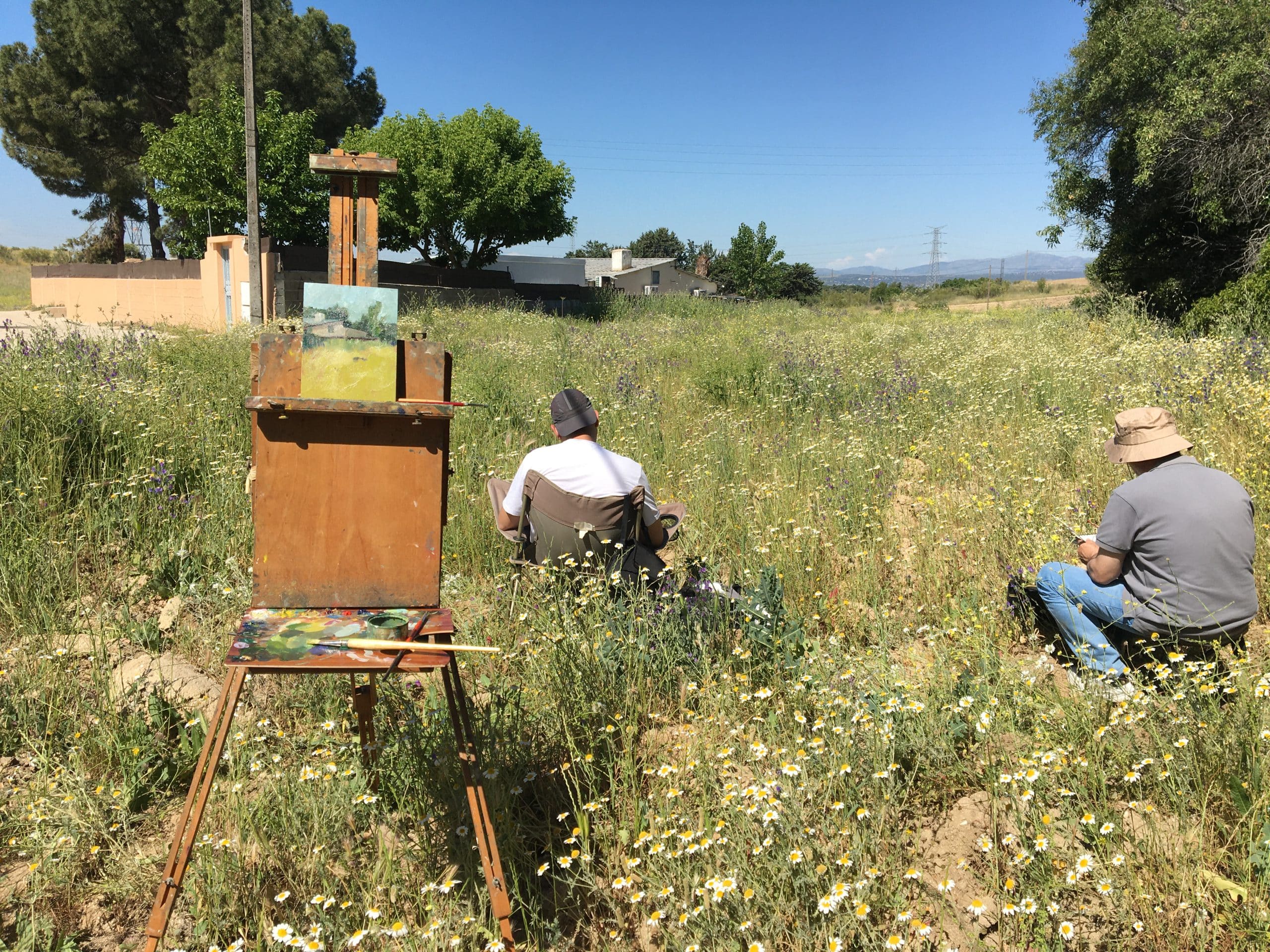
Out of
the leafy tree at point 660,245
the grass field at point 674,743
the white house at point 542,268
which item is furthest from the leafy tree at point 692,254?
the grass field at point 674,743

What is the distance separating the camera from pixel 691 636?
333cm

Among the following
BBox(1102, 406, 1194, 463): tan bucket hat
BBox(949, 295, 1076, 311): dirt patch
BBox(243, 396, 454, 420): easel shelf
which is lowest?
BBox(1102, 406, 1194, 463): tan bucket hat

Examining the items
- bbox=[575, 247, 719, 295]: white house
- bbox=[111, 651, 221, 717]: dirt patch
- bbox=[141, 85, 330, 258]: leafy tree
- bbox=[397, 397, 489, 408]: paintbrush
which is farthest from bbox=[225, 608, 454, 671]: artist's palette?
bbox=[575, 247, 719, 295]: white house

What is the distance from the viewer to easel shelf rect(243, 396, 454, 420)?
2.12 meters

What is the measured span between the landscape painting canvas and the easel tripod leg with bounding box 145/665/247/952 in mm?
770

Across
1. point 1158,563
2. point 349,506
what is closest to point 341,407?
point 349,506

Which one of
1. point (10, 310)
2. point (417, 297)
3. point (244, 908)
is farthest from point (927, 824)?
point (10, 310)

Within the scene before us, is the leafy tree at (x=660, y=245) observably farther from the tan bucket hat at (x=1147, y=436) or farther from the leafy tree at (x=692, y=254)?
the tan bucket hat at (x=1147, y=436)

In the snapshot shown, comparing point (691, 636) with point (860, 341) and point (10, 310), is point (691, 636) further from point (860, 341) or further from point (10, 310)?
point (10, 310)

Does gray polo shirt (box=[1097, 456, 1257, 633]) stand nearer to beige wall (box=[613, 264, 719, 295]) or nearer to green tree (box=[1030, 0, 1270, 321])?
green tree (box=[1030, 0, 1270, 321])

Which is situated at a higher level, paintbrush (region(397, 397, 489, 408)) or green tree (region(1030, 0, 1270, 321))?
green tree (region(1030, 0, 1270, 321))

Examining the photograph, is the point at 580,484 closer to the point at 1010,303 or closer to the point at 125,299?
the point at 125,299

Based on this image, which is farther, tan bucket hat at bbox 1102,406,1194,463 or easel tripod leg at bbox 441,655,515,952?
tan bucket hat at bbox 1102,406,1194,463

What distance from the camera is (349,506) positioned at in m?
2.27
